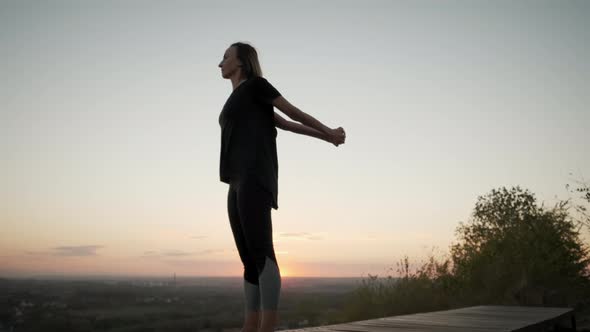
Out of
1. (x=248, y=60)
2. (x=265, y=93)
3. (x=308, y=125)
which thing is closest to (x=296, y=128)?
(x=308, y=125)

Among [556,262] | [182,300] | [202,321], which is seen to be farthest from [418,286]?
[182,300]

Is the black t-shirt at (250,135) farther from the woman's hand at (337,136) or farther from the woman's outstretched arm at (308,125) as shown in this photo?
the woman's hand at (337,136)

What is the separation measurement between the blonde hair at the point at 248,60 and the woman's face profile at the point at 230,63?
2 cm

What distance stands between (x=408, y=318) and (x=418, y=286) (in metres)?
5.90

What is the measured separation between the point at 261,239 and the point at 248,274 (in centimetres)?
30

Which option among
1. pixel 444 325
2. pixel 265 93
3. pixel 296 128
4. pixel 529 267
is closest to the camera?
pixel 265 93

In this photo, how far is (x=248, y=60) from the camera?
2.77 m

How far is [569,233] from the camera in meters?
11.9

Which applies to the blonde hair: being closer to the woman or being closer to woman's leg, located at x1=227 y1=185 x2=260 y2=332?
the woman

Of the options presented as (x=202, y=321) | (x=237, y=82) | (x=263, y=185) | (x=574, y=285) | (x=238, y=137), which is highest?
(x=237, y=82)

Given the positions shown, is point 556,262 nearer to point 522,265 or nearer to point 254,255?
point 522,265

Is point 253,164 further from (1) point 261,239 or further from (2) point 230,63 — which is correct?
(2) point 230,63

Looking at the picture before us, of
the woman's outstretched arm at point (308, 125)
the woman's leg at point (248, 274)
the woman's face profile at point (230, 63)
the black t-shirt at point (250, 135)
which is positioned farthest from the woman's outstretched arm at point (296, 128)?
the woman's leg at point (248, 274)

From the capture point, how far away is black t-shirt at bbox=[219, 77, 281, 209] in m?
2.47
